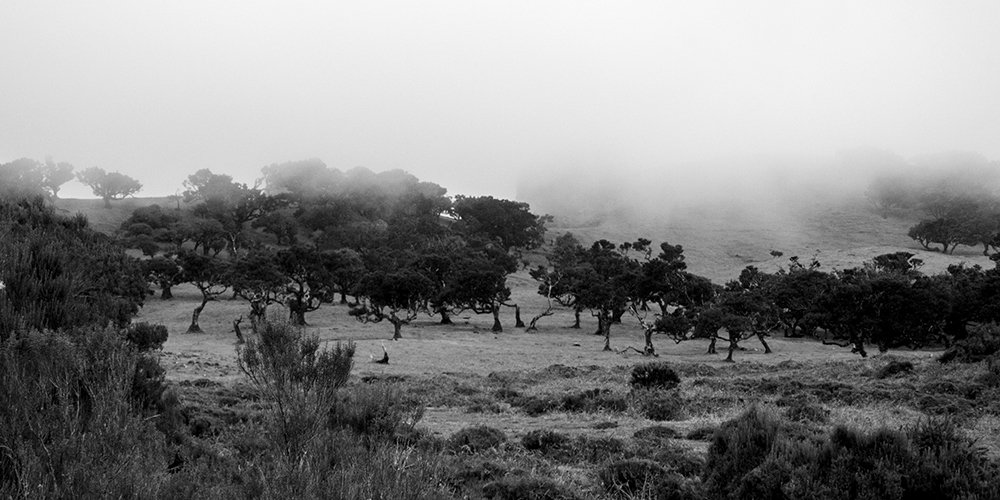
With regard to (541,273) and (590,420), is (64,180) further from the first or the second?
(590,420)

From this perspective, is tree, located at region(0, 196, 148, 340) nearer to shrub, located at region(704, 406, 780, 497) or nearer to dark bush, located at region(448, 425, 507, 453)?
dark bush, located at region(448, 425, 507, 453)

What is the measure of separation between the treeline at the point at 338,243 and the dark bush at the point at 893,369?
2207cm

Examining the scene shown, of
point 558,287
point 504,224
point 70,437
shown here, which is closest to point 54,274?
point 70,437

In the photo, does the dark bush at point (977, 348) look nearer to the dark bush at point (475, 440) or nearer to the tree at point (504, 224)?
the dark bush at point (475, 440)

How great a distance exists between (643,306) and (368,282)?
28017 millimetres

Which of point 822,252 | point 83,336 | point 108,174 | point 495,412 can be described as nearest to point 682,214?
point 822,252

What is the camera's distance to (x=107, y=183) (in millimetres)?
106125

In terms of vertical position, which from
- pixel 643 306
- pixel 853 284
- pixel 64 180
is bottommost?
pixel 643 306

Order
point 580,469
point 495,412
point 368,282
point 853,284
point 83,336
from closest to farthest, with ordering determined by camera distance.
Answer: point 83,336, point 580,469, point 495,412, point 853,284, point 368,282

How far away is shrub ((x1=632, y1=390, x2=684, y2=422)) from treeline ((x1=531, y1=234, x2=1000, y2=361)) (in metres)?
21.1

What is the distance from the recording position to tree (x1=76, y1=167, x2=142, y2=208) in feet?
344

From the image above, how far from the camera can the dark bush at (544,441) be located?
42.6 feet

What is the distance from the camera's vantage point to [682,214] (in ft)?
426

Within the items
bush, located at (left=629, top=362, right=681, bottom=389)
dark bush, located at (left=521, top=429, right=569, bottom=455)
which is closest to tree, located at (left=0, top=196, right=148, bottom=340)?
dark bush, located at (left=521, top=429, right=569, bottom=455)
